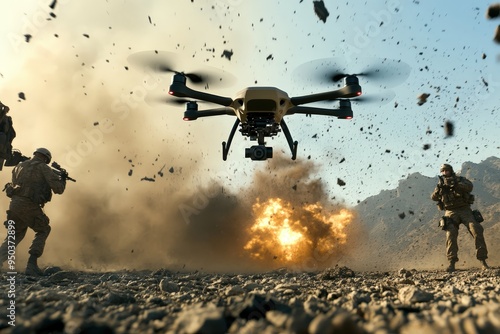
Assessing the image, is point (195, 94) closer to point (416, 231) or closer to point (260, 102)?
point (260, 102)

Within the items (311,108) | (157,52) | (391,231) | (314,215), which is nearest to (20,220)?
(157,52)

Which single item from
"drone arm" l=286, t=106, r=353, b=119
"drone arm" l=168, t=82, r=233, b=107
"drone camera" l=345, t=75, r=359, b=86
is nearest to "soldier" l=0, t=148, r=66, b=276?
"drone arm" l=168, t=82, r=233, b=107

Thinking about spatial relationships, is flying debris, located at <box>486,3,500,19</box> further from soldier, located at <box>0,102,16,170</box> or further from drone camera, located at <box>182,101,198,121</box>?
soldier, located at <box>0,102,16,170</box>

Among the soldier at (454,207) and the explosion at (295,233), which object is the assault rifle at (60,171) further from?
the explosion at (295,233)

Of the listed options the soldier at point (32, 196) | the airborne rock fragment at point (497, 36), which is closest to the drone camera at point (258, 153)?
the soldier at point (32, 196)

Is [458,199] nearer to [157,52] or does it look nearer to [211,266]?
[157,52]

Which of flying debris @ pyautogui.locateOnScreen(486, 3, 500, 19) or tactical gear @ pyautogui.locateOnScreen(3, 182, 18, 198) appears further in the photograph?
tactical gear @ pyautogui.locateOnScreen(3, 182, 18, 198)
